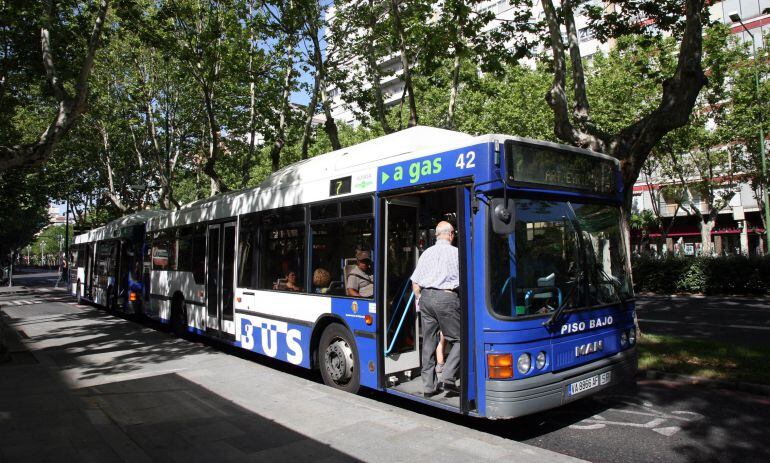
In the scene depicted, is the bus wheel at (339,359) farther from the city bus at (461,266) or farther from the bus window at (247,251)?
the bus window at (247,251)

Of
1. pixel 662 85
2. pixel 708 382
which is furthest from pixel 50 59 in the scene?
pixel 708 382

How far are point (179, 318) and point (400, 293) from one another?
7.34 meters

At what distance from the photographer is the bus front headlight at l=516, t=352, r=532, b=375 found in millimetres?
4355

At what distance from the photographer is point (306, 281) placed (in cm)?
686

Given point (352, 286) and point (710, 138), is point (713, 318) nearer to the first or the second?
point (352, 286)

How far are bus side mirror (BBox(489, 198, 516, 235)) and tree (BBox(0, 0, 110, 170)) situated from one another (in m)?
8.27

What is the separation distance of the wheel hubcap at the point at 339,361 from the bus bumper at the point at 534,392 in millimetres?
2215

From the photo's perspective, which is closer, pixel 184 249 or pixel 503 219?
pixel 503 219

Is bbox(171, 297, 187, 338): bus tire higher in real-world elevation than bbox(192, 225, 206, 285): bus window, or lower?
lower

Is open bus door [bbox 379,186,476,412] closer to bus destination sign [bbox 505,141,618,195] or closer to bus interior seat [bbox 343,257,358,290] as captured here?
bus interior seat [bbox 343,257,358,290]

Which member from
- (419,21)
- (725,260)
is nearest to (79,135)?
(419,21)

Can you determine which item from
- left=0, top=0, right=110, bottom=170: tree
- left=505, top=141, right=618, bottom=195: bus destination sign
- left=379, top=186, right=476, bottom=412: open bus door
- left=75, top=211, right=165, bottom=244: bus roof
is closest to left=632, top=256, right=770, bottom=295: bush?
left=505, top=141, right=618, bottom=195: bus destination sign

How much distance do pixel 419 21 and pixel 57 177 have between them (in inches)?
914

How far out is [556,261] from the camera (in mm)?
4727
